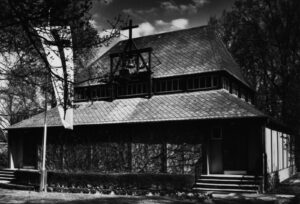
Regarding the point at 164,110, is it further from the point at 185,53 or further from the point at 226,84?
the point at 185,53

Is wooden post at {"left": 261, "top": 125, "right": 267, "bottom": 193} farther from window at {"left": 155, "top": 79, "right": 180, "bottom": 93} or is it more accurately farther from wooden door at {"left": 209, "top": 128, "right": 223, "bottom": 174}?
window at {"left": 155, "top": 79, "right": 180, "bottom": 93}

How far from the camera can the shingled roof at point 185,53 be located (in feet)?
75.5

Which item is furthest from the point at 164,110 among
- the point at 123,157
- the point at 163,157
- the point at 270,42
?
the point at 270,42

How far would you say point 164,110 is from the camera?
21453 millimetres

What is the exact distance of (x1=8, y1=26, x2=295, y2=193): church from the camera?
1903cm

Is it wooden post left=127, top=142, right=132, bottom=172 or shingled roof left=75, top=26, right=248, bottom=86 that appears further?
shingled roof left=75, top=26, right=248, bottom=86

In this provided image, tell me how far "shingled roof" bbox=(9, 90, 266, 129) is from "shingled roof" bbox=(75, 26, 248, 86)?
1.61 metres

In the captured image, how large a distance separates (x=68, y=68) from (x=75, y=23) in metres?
1.61

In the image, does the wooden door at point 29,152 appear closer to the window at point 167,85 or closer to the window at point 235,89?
the window at point 167,85

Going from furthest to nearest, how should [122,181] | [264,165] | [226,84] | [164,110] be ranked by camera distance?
[226,84], [164,110], [122,181], [264,165]

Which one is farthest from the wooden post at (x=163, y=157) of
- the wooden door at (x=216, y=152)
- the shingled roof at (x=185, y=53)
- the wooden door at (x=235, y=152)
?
the shingled roof at (x=185, y=53)

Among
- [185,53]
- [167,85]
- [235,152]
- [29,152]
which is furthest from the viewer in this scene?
[29,152]

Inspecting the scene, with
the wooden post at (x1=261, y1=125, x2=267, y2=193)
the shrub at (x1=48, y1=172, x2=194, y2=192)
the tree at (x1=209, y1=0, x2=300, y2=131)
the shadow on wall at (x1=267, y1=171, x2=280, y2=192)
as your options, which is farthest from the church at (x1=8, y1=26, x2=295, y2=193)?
the tree at (x1=209, y1=0, x2=300, y2=131)

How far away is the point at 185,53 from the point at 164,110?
17.7 feet
